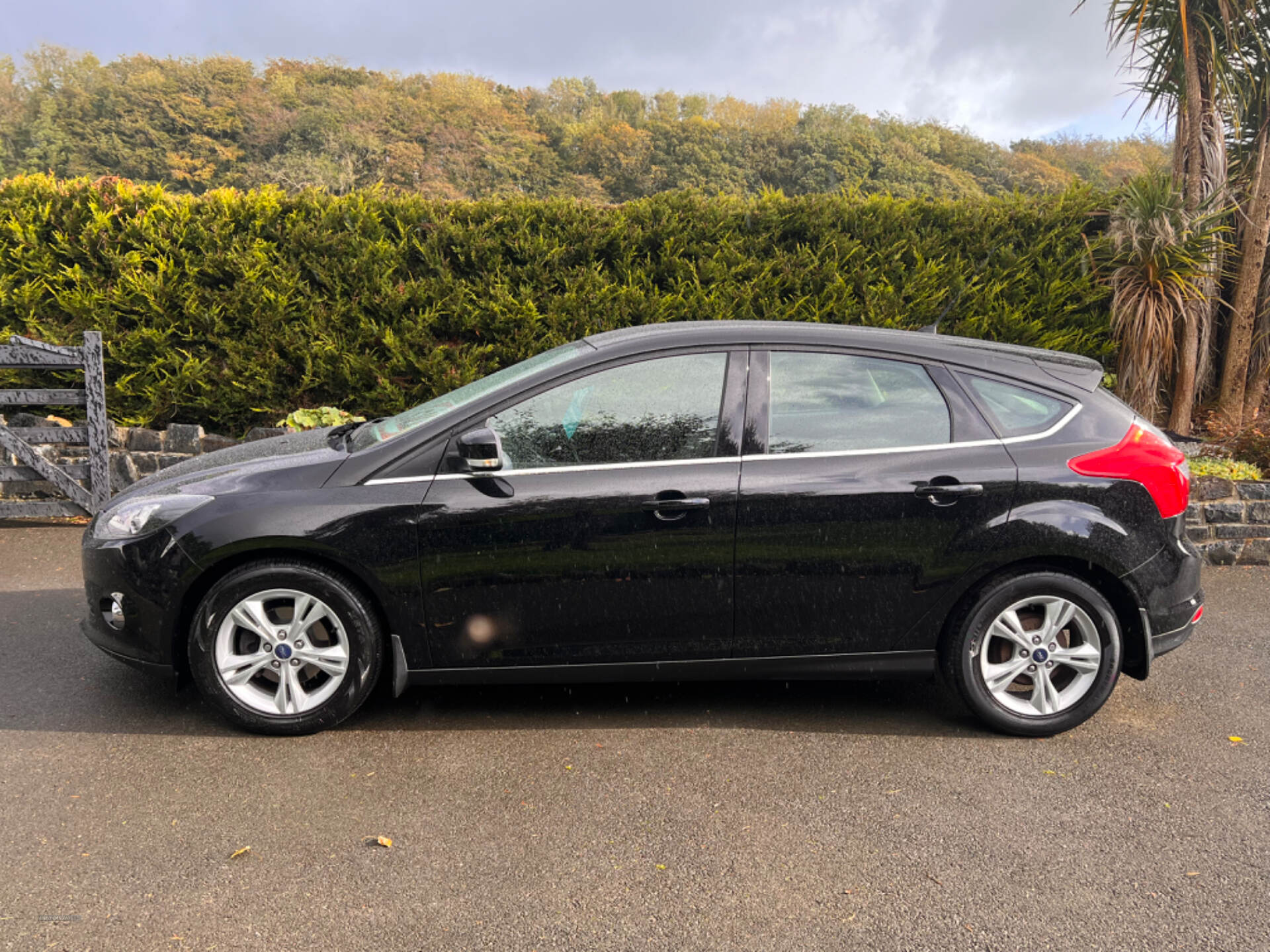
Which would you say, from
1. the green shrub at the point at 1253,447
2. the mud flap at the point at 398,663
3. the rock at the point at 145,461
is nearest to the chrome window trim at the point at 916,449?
the mud flap at the point at 398,663

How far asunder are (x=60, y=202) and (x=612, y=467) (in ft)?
23.7

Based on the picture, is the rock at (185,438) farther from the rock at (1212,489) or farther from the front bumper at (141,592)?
the rock at (1212,489)

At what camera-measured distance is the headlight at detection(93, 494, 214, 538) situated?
12.6ft

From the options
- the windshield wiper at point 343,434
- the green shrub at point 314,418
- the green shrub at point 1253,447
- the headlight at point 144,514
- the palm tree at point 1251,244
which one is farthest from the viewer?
the palm tree at point 1251,244

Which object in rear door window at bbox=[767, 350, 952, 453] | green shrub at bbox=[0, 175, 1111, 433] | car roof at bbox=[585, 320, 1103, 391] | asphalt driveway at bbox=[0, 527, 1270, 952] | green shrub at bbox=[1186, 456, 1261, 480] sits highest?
green shrub at bbox=[0, 175, 1111, 433]

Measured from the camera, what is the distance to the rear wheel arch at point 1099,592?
155 inches

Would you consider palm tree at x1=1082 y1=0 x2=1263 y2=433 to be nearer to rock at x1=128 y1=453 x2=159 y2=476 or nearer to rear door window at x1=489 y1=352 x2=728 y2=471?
rear door window at x1=489 y1=352 x2=728 y2=471

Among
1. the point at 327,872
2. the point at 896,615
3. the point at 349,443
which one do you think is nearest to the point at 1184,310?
the point at 896,615

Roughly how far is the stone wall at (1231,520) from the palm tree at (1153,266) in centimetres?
236

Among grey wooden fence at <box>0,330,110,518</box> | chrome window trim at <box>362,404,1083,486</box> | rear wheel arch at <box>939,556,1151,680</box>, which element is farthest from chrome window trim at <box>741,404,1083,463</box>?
grey wooden fence at <box>0,330,110,518</box>

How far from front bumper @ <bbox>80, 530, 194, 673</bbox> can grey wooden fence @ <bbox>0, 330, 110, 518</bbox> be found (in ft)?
13.3

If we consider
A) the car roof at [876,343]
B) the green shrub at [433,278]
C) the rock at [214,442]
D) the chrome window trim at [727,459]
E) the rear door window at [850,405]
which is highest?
the green shrub at [433,278]

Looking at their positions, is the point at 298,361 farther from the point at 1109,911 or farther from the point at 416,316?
the point at 1109,911

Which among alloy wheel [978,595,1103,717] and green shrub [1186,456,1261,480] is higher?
green shrub [1186,456,1261,480]
